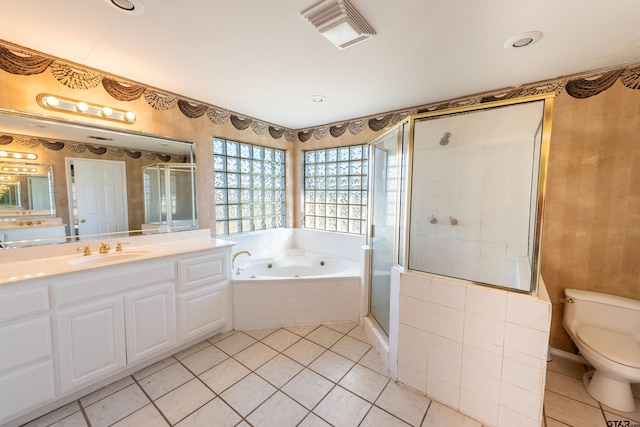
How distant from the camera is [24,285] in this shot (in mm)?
1384

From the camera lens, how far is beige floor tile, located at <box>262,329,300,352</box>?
7.29ft

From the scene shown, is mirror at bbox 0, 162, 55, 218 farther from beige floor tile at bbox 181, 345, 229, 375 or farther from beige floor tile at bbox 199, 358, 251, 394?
beige floor tile at bbox 199, 358, 251, 394

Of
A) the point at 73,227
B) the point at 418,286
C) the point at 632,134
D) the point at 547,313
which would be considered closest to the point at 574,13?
the point at 632,134

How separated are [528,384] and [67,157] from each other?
343cm

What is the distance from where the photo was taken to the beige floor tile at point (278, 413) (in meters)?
1.47

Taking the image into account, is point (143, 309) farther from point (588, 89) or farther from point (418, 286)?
point (588, 89)

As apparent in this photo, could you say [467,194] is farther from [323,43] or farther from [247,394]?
[247,394]

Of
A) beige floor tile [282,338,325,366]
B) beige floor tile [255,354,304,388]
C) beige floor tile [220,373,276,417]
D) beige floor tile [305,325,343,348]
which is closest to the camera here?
beige floor tile [220,373,276,417]

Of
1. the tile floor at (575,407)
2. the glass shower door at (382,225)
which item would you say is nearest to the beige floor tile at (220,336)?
the glass shower door at (382,225)

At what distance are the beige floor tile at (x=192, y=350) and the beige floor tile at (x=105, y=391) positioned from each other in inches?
13.3

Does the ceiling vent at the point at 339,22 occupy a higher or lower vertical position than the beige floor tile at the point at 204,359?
higher

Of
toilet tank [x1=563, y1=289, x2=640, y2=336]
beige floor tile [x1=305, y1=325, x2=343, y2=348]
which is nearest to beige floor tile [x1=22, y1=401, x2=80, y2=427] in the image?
beige floor tile [x1=305, y1=325, x2=343, y2=348]

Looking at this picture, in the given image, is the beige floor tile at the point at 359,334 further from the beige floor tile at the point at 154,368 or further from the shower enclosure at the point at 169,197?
the shower enclosure at the point at 169,197

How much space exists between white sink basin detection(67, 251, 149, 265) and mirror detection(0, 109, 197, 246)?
227 millimetres
